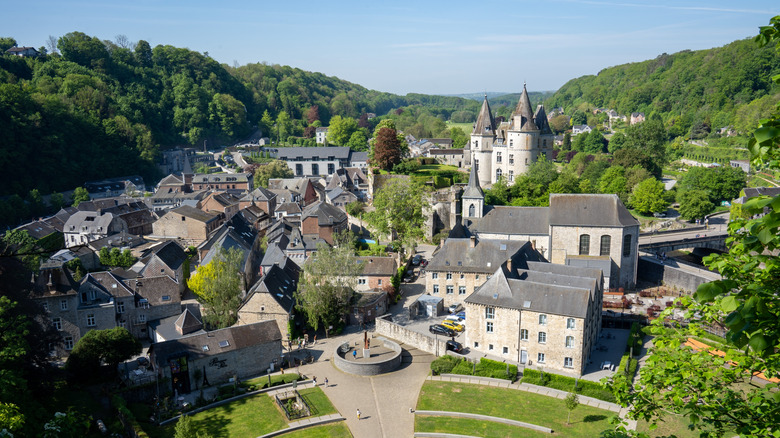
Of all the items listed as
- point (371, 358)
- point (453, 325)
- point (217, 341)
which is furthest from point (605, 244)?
point (217, 341)

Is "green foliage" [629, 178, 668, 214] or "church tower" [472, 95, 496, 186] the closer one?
"green foliage" [629, 178, 668, 214]

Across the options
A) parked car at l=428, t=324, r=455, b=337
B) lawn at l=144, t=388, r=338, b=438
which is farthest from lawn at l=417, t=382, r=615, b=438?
parked car at l=428, t=324, r=455, b=337

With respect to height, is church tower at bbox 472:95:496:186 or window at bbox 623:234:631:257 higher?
church tower at bbox 472:95:496:186

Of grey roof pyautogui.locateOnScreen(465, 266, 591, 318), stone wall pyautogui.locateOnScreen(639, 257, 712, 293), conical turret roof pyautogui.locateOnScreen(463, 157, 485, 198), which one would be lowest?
stone wall pyautogui.locateOnScreen(639, 257, 712, 293)

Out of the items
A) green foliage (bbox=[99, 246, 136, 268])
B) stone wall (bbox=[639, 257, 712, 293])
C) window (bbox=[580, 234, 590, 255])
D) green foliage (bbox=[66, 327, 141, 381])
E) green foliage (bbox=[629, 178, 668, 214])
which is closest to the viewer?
green foliage (bbox=[66, 327, 141, 381])

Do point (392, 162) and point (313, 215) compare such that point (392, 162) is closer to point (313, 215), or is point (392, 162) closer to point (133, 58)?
point (313, 215)

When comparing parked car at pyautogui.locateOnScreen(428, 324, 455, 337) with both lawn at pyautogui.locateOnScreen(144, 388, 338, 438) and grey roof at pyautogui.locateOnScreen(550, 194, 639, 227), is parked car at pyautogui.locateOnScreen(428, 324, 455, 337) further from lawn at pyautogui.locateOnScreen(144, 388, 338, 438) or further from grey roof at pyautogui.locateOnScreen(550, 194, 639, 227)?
grey roof at pyautogui.locateOnScreen(550, 194, 639, 227)
